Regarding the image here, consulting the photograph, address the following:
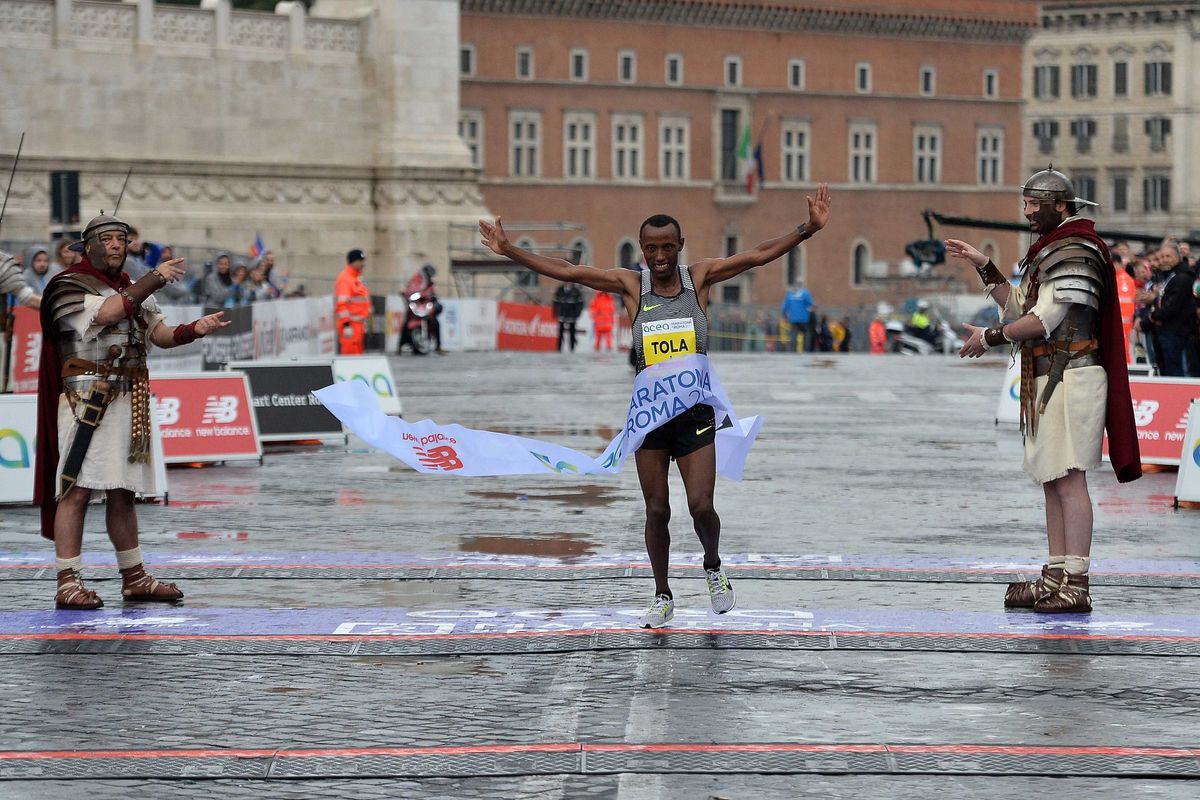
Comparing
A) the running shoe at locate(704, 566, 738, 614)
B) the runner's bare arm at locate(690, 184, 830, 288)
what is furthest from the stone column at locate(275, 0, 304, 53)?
the running shoe at locate(704, 566, 738, 614)

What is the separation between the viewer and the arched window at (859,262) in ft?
302

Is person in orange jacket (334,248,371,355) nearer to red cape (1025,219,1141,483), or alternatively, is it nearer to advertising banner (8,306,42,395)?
advertising banner (8,306,42,395)

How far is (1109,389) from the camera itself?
1051 centimetres

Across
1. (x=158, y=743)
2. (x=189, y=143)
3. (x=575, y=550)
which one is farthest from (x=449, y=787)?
(x=189, y=143)

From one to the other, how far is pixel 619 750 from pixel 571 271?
3.04 metres

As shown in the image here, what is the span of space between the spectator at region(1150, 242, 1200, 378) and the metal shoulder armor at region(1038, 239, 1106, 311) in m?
12.1

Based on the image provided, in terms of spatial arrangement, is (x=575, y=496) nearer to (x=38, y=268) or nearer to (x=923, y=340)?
(x=38, y=268)

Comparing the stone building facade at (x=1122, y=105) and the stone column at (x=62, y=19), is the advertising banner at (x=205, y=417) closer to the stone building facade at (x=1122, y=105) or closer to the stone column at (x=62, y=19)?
the stone column at (x=62, y=19)

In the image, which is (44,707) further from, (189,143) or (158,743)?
(189,143)

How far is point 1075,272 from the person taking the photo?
10.4 m

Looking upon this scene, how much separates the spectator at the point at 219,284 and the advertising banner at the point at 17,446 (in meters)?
13.4

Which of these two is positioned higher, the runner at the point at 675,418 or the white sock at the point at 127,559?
the runner at the point at 675,418

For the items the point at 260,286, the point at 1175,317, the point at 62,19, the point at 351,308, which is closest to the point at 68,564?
the point at 1175,317

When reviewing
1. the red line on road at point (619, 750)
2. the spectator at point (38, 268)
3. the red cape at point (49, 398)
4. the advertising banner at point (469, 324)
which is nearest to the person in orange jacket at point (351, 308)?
the spectator at point (38, 268)
